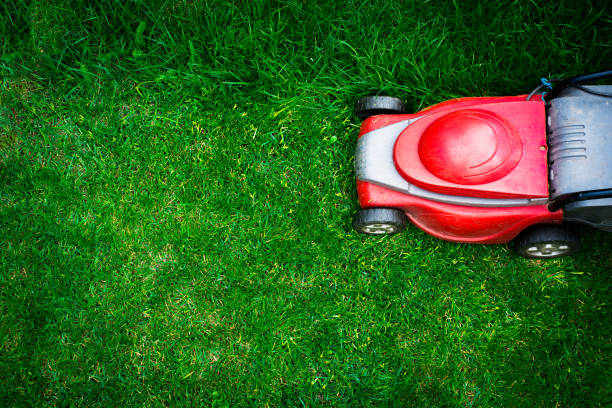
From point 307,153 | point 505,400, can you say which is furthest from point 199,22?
point 505,400

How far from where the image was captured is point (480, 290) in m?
2.56

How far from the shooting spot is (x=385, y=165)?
90.0 inches

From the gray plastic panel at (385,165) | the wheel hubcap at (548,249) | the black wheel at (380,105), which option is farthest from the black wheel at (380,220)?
the wheel hubcap at (548,249)

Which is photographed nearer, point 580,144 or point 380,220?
point 580,144

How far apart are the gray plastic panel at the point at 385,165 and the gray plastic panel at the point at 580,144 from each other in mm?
388

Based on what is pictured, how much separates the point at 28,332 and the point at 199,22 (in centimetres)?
203

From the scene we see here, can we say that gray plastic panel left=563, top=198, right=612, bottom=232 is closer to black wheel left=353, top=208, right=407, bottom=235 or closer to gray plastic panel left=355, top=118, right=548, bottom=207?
gray plastic panel left=355, top=118, right=548, bottom=207

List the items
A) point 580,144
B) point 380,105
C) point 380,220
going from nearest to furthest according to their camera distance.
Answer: point 580,144 < point 380,220 < point 380,105

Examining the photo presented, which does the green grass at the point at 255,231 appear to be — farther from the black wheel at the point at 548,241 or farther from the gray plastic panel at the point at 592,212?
the gray plastic panel at the point at 592,212

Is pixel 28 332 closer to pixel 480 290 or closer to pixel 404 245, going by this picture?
pixel 404 245

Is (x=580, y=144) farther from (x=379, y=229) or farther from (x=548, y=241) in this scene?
(x=379, y=229)

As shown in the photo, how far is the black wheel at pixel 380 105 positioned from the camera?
2492 mm

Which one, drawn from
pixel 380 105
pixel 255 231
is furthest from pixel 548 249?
pixel 255 231

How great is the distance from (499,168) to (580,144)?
0.36 m
